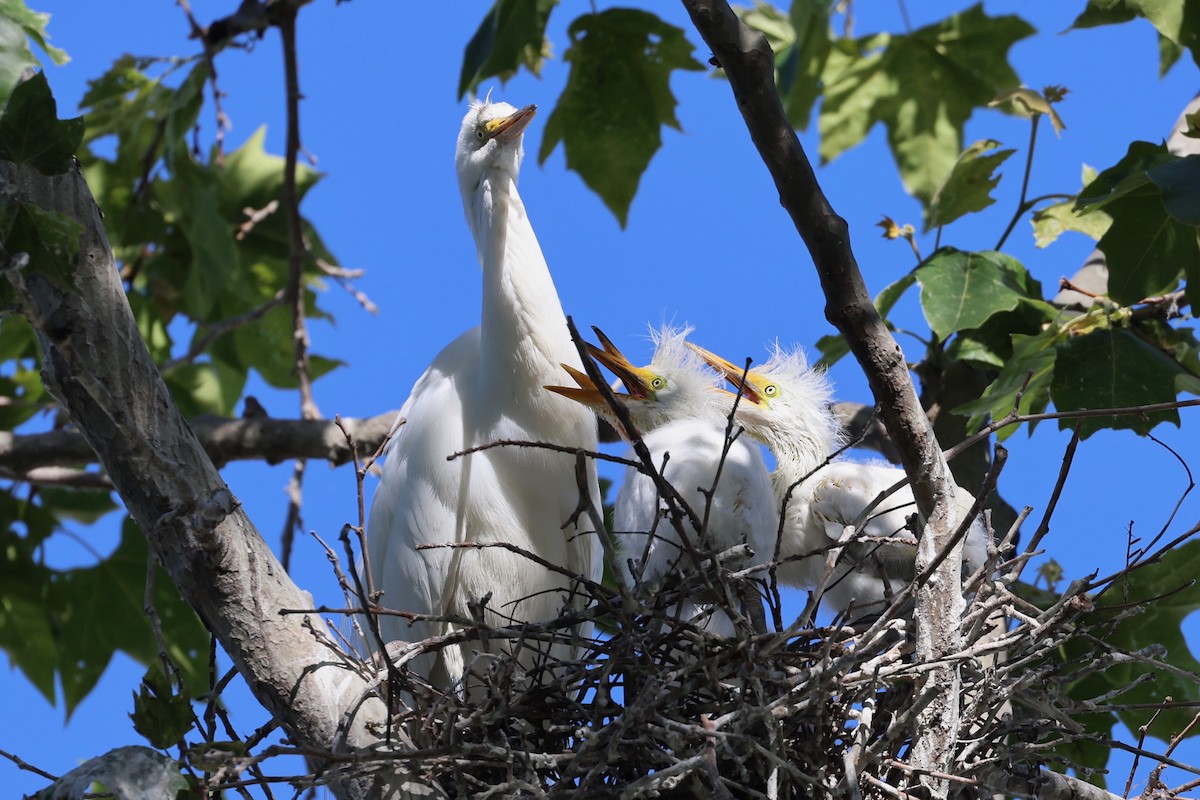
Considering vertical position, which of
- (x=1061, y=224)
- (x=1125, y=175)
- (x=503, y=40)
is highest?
(x=503, y=40)

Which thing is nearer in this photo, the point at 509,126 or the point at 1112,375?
the point at 1112,375

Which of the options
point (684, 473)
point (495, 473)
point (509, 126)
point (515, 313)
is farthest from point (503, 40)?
point (684, 473)

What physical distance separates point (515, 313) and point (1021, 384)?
43.8 inches

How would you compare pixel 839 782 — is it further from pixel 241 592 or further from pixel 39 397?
pixel 39 397

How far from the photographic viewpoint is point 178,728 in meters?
1.77

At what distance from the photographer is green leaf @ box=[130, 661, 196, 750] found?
5.77 ft

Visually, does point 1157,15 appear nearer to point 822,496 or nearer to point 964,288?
point 964,288

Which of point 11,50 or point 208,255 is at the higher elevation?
point 208,255

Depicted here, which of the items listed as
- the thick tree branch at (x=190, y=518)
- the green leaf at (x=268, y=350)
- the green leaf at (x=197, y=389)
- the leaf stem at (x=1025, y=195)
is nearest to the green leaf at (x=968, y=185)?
the leaf stem at (x=1025, y=195)

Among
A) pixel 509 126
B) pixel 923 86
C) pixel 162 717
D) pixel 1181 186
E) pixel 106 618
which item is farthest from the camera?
pixel 923 86

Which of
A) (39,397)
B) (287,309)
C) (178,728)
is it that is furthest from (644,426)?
(39,397)

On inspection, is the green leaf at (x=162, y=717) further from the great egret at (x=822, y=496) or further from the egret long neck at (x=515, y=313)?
the egret long neck at (x=515, y=313)

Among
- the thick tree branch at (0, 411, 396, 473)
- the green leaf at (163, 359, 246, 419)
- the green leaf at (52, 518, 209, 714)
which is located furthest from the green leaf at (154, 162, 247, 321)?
the green leaf at (163, 359, 246, 419)

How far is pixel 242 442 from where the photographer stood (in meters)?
3.78
